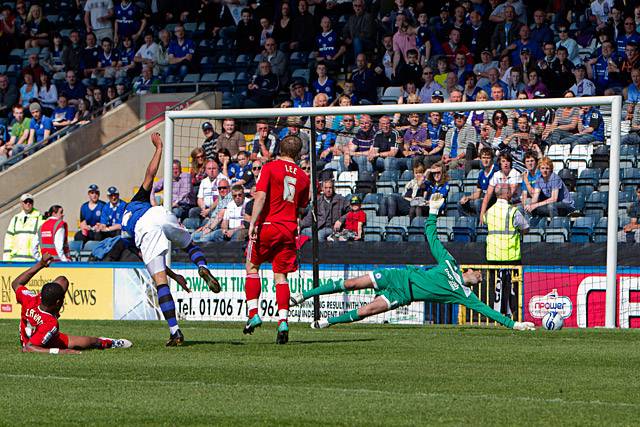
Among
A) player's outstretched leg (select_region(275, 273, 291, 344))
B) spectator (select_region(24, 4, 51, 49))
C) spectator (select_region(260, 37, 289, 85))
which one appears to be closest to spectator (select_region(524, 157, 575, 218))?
player's outstretched leg (select_region(275, 273, 291, 344))

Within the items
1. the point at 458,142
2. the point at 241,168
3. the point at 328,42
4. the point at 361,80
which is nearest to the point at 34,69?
the point at 328,42

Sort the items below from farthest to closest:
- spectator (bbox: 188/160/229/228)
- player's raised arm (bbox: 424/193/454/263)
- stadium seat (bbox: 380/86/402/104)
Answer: stadium seat (bbox: 380/86/402/104)
spectator (bbox: 188/160/229/228)
player's raised arm (bbox: 424/193/454/263)

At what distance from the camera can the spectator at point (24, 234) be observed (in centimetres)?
Answer: 2328

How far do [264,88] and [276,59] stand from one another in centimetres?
90

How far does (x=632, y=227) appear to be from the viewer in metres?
18.2

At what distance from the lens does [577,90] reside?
21953mm

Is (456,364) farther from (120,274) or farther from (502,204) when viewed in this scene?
(120,274)

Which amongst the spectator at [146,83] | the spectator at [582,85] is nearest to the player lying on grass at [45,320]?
the spectator at [582,85]

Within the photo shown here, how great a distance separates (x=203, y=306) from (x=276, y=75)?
25.8 ft

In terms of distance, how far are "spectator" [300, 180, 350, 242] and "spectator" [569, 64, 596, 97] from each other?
493cm

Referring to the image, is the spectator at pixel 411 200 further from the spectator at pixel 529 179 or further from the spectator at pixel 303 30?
the spectator at pixel 303 30

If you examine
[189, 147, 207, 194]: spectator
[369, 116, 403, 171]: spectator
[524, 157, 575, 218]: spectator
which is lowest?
[524, 157, 575, 218]: spectator

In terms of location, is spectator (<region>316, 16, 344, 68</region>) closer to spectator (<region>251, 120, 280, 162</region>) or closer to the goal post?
spectator (<region>251, 120, 280, 162</region>)

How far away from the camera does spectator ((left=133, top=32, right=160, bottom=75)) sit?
29047 mm
